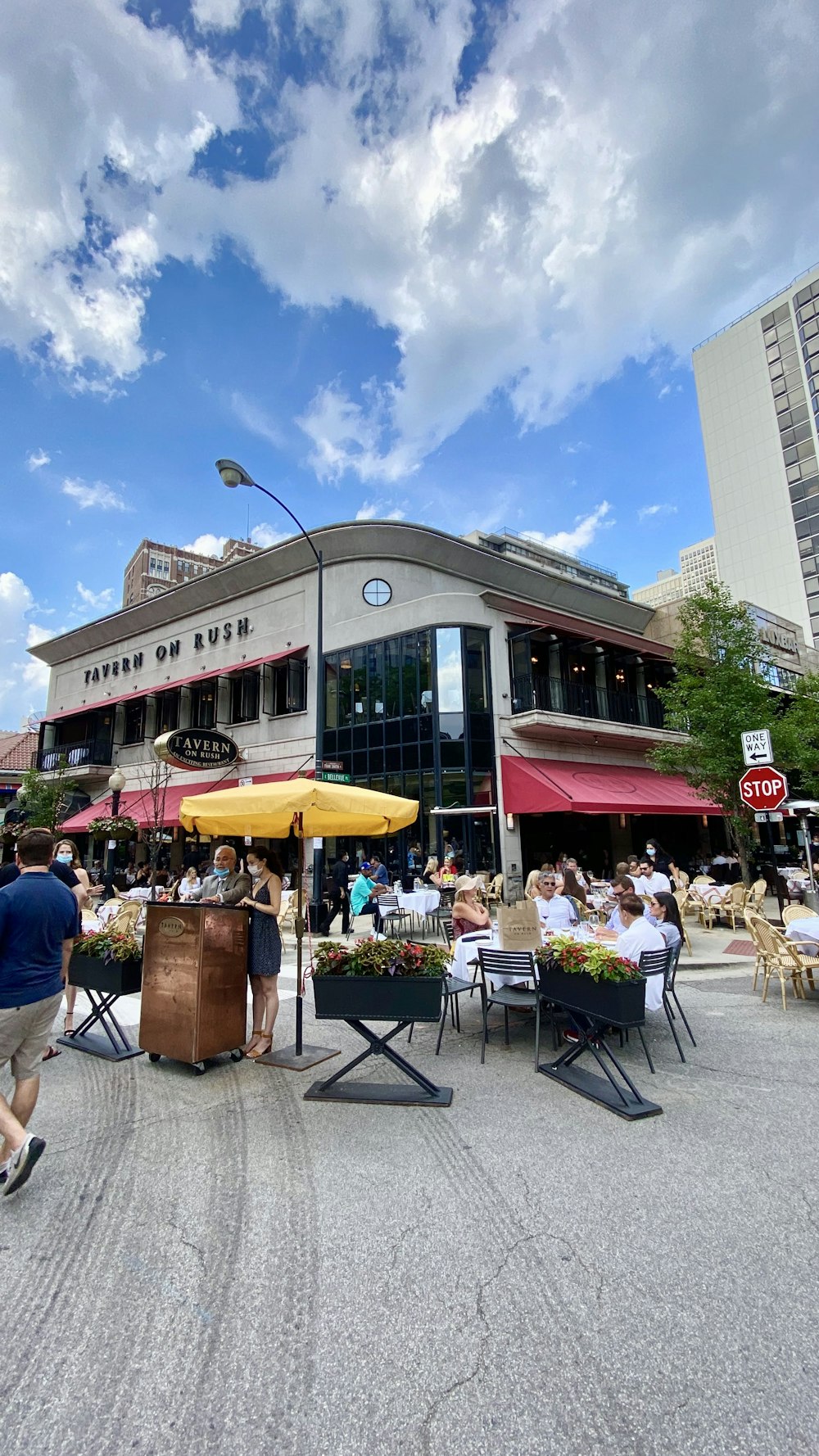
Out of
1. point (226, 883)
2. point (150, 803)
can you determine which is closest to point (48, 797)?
point (150, 803)

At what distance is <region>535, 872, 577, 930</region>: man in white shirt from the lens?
7871mm

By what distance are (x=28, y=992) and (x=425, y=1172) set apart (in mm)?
2637

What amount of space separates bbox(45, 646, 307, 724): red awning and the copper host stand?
18.7 m

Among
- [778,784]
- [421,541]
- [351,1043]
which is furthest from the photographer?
[421,541]

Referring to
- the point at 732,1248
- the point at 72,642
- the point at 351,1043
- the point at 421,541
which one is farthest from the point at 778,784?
the point at 72,642

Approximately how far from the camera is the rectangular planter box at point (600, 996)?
15.4ft

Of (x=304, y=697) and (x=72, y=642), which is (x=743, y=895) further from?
(x=72, y=642)

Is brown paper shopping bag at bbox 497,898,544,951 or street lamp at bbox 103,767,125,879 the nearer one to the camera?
brown paper shopping bag at bbox 497,898,544,951

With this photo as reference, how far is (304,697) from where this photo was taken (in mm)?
24281

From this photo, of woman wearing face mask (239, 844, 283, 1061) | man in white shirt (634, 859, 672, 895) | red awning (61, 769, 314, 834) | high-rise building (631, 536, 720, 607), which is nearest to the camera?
woman wearing face mask (239, 844, 283, 1061)

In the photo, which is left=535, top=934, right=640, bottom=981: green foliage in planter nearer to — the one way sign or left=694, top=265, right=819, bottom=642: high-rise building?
the one way sign

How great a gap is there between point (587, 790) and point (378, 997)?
1620cm

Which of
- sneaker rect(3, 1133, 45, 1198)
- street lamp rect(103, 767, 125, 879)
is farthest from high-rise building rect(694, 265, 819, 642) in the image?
sneaker rect(3, 1133, 45, 1198)

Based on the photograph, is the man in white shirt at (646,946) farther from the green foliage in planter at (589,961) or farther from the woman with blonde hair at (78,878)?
the woman with blonde hair at (78,878)
